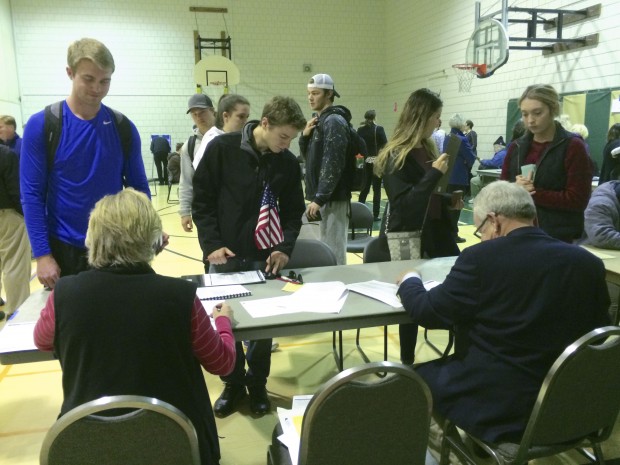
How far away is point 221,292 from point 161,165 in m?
10.6

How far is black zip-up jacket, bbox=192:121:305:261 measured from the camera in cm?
224

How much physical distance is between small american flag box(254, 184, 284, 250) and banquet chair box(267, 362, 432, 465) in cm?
119

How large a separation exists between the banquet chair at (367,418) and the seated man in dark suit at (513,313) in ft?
1.26

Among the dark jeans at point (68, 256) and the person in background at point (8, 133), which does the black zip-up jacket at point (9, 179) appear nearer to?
the person in background at point (8, 133)

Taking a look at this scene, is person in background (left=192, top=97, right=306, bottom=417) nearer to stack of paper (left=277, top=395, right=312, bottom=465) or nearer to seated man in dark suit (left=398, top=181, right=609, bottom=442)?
stack of paper (left=277, top=395, right=312, bottom=465)

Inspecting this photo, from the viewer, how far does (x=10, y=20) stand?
11.0 meters

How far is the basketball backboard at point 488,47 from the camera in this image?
Answer: 678 centimetres

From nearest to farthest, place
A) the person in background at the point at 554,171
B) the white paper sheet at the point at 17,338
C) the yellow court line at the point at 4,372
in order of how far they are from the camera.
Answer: the white paper sheet at the point at 17,338, the person in background at the point at 554,171, the yellow court line at the point at 4,372

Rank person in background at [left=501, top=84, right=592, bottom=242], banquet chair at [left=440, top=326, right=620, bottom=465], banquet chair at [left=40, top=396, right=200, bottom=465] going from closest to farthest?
1. banquet chair at [left=40, top=396, right=200, bottom=465]
2. banquet chair at [left=440, top=326, right=620, bottom=465]
3. person in background at [left=501, top=84, right=592, bottom=242]

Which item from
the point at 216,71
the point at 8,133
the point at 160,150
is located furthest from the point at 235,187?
the point at 160,150

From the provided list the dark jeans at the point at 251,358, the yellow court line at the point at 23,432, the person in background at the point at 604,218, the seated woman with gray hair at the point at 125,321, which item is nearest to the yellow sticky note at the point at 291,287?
the dark jeans at the point at 251,358

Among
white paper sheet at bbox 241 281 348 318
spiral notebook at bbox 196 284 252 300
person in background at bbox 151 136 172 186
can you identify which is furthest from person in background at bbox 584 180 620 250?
person in background at bbox 151 136 172 186

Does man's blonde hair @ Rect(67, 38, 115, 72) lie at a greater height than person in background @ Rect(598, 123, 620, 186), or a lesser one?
greater

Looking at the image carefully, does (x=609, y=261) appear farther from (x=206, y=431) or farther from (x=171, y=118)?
(x=171, y=118)
